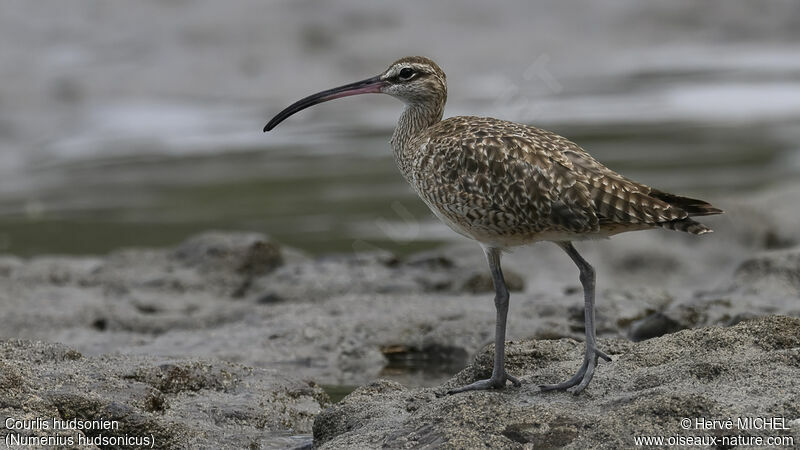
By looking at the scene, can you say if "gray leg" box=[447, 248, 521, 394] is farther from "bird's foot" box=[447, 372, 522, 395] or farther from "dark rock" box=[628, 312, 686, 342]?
"dark rock" box=[628, 312, 686, 342]

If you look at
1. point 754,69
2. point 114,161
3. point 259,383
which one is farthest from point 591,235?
point 754,69

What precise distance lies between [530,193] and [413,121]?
4.45ft

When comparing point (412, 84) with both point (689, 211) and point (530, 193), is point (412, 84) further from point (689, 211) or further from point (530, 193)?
point (689, 211)

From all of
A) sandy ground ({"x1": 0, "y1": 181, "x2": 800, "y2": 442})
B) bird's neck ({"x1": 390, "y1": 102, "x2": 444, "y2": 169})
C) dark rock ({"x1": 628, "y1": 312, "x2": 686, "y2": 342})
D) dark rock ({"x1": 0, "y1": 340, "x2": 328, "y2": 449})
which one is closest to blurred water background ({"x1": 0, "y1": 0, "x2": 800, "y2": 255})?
sandy ground ({"x1": 0, "y1": 181, "x2": 800, "y2": 442})

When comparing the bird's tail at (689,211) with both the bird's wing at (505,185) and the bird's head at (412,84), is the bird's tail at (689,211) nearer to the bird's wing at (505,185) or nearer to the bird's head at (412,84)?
the bird's wing at (505,185)

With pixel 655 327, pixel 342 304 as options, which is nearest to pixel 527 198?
pixel 655 327

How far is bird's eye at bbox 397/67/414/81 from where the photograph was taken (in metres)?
7.65

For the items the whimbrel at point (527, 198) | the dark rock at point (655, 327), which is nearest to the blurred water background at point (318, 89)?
the dark rock at point (655, 327)

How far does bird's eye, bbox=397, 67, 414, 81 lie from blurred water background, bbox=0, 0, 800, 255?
7330mm

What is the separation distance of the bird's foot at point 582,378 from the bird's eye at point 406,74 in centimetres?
211

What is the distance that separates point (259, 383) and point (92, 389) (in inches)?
46.0

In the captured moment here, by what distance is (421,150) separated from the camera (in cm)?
701

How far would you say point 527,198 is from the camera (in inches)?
253

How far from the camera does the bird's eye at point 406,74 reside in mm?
7652
